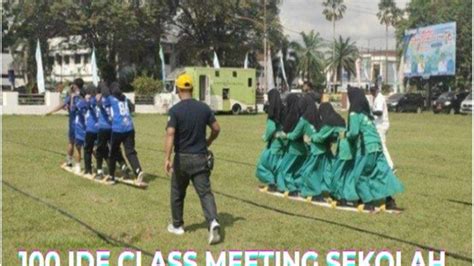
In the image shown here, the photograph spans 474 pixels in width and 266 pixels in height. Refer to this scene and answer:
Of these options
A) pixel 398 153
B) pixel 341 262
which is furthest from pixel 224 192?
pixel 398 153

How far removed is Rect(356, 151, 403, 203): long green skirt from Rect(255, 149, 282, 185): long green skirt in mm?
1745

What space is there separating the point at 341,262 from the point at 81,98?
6.98 meters

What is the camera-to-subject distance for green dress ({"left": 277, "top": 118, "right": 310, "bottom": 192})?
9.57m

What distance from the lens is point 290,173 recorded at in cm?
991

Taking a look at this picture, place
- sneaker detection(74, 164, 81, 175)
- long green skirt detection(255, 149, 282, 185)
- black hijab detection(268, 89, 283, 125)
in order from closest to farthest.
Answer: black hijab detection(268, 89, 283, 125), long green skirt detection(255, 149, 282, 185), sneaker detection(74, 164, 81, 175)

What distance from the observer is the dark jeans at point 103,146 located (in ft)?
36.2

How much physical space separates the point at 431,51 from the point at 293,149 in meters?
42.6

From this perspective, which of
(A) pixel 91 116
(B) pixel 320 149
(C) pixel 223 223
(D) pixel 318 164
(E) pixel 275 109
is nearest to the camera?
(C) pixel 223 223

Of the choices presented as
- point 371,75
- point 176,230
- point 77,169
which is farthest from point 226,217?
point 371,75

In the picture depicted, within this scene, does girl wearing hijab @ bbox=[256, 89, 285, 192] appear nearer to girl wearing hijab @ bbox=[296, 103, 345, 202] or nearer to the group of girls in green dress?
the group of girls in green dress

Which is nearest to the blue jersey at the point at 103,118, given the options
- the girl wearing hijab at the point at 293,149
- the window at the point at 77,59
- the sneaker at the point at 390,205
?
the girl wearing hijab at the point at 293,149

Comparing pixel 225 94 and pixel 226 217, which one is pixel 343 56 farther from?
pixel 226 217

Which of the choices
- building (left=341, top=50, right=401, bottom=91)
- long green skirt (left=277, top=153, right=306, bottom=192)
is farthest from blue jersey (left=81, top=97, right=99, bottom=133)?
building (left=341, top=50, right=401, bottom=91)

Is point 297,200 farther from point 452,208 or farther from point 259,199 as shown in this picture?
point 452,208
